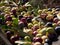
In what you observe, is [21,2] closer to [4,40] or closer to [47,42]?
[4,40]

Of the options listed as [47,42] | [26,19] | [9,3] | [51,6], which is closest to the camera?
[47,42]

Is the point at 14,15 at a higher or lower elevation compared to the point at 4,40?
higher

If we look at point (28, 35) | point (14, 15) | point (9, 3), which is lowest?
point (28, 35)


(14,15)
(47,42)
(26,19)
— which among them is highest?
(14,15)

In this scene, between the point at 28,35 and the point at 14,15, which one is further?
the point at 14,15

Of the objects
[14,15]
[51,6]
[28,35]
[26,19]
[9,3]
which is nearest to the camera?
[28,35]

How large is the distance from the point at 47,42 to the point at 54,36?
10cm

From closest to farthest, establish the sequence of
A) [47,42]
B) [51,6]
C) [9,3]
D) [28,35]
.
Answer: [47,42]
[28,35]
[51,6]
[9,3]

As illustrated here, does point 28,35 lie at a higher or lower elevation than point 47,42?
higher

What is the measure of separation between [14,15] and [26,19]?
29 cm

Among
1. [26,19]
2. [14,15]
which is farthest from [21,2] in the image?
[26,19]

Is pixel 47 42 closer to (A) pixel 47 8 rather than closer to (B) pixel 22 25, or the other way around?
(B) pixel 22 25

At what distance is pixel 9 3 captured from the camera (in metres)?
2.64

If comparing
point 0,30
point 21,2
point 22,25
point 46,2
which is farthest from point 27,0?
point 0,30
